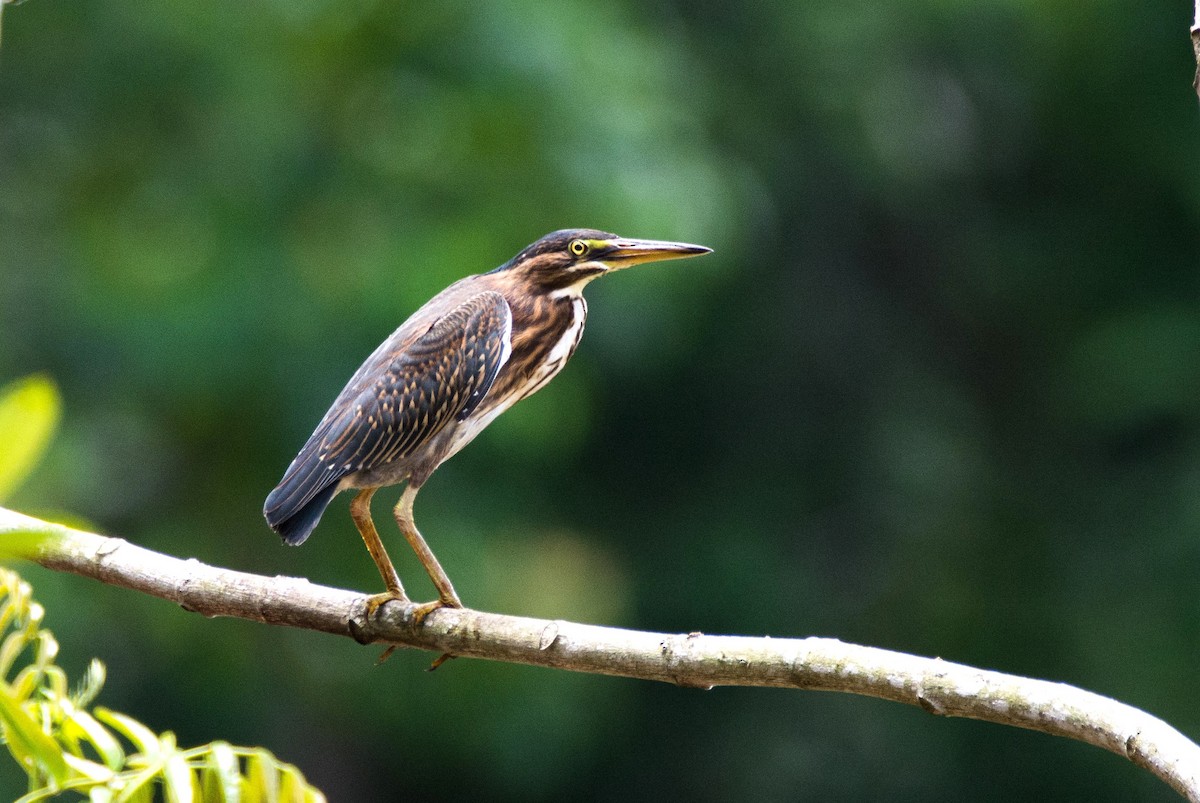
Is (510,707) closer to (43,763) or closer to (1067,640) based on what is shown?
(1067,640)

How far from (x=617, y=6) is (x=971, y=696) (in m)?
8.17

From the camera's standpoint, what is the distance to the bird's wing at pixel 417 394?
9.53 ft

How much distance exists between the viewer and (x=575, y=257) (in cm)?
312

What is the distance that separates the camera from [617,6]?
9609mm

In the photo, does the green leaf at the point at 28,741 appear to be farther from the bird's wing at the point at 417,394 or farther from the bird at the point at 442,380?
the bird's wing at the point at 417,394

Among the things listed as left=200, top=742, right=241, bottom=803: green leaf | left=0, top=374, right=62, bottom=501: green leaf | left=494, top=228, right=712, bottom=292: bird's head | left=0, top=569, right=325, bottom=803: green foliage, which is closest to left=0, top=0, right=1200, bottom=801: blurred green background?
left=494, top=228, right=712, bottom=292: bird's head

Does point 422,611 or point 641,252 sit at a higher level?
point 641,252

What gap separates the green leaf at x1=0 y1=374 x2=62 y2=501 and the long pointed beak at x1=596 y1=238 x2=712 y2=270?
1.86 metres

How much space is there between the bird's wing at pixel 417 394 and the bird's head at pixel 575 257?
107 mm

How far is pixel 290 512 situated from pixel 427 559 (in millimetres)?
310

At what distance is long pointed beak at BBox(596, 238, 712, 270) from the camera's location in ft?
9.34

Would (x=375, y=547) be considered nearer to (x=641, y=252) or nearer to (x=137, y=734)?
(x=641, y=252)

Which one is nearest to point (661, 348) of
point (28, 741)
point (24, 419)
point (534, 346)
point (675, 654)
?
point (534, 346)

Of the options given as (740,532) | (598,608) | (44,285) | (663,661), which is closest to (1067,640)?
(740,532)
